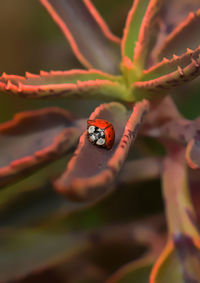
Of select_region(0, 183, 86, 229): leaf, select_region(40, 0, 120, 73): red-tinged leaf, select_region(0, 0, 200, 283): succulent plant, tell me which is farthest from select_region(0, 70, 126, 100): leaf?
select_region(0, 183, 86, 229): leaf

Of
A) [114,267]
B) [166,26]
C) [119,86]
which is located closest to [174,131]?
[119,86]

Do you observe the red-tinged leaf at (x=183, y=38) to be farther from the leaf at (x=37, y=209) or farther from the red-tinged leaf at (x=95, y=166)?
the leaf at (x=37, y=209)

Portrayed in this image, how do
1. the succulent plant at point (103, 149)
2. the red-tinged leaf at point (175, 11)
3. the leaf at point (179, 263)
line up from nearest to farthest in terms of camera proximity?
the succulent plant at point (103, 149)
the leaf at point (179, 263)
the red-tinged leaf at point (175, 11)

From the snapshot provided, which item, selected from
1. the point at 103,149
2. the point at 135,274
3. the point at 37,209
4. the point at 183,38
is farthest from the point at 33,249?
the point at 183,38

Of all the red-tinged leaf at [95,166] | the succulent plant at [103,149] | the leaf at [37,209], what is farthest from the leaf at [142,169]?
the red-tinged leaf at [95,166]

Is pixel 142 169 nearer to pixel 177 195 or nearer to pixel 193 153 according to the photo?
pixel 177 195

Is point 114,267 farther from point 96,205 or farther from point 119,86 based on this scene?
point 119,86
